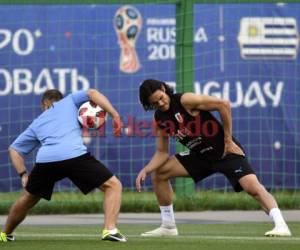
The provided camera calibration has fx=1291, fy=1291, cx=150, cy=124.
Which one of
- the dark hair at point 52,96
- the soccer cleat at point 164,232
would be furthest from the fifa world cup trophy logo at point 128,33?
the dark hair at point 52,96

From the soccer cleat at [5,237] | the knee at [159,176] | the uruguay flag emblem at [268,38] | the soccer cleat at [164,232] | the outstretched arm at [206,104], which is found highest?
the uruguay flag emblem at [268,38]

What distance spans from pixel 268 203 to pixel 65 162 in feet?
6.37

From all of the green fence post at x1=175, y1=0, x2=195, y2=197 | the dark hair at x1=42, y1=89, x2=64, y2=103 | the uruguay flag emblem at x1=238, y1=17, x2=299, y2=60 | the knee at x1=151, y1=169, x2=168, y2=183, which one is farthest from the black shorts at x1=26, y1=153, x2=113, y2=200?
the uruguay flag emblem at x1=238, y1=17, x2=299, y2=60

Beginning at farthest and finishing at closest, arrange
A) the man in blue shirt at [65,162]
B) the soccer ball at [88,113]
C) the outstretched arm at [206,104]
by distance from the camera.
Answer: the outstretched arm at [206,104] < the soccer ball at [88,113] < the man in blue shirt at [65,162]

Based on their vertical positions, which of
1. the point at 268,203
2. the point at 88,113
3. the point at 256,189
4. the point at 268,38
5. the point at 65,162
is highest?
the point at 268,38

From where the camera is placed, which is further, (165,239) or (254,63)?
(254,63)

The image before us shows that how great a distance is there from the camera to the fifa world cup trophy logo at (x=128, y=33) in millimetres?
17062

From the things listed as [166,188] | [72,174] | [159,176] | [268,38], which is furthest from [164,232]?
[268,38]

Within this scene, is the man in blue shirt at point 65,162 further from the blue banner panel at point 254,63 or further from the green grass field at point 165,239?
the blue banner panel at point 254,63

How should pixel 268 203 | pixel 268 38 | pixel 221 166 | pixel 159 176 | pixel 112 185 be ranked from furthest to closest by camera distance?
pixel 268 38, pixel 159 176, pixel 221 166, pixel 268 203, pixel 112 185

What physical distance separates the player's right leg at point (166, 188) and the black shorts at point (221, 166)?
2.8 inches

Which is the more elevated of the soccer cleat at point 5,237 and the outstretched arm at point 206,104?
the outstretched arm at point 206,104

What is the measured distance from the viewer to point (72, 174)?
38.1 ft

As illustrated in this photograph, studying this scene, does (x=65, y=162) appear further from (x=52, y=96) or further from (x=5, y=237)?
(x=5, y=237)
